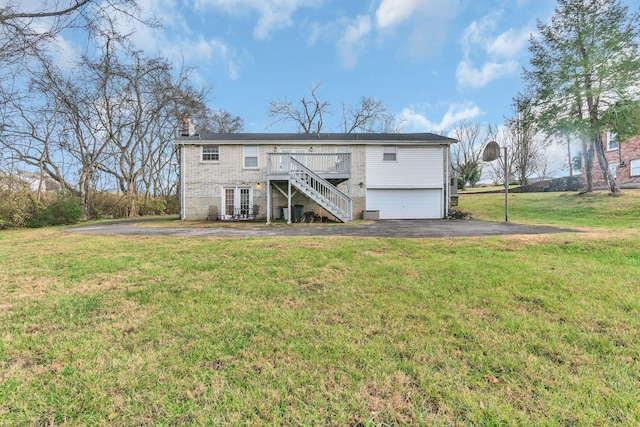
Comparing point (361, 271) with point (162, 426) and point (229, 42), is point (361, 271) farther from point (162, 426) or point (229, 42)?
point (229, 42)

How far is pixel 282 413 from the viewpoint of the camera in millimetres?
1754

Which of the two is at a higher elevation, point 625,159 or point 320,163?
point 625,159

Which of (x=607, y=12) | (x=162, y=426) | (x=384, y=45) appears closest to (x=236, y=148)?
(x=384, y=45)

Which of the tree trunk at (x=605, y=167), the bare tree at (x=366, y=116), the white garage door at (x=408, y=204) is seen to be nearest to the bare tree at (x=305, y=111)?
the bare tree at (x=366, y=116)

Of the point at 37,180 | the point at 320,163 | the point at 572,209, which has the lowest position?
the point at 572,209

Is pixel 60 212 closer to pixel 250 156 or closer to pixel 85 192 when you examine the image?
pixel 85 192

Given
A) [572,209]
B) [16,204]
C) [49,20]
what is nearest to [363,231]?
[49,20]

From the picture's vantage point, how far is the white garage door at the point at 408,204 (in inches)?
613

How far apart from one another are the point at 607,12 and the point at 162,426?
23.4 meters

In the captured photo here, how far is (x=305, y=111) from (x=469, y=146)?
1053 inches

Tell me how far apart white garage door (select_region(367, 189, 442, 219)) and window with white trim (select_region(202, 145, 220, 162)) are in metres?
8.92

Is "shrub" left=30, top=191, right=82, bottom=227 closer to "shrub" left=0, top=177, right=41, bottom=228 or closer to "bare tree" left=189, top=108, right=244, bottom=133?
A: "shrub" left=0, top=177, right=41, bottom=228

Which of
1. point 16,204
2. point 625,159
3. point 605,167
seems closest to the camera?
point 16,204

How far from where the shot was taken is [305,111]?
103 ft
